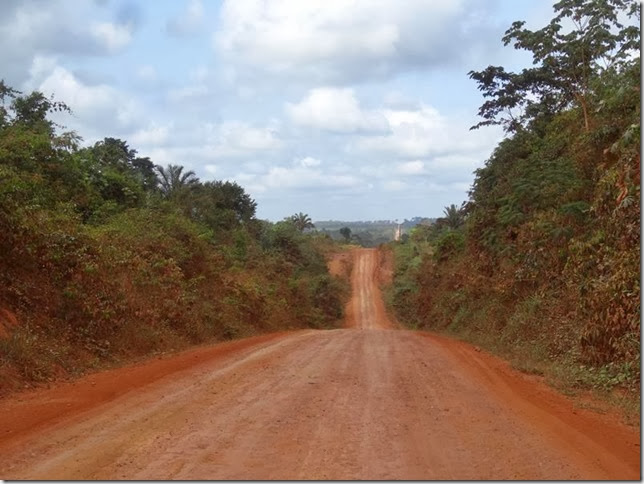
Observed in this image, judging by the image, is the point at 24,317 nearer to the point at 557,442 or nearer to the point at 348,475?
the point at 348,475

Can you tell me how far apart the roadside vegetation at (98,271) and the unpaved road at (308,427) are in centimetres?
200

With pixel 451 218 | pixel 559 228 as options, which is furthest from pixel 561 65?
pixel 451 218

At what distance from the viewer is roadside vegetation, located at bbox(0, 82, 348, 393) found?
13.0m

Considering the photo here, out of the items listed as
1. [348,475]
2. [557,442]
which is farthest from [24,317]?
[557,442]

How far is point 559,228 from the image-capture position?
18.4m

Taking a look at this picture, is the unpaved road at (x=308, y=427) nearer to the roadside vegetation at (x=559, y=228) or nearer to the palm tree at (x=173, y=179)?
the roadside vegetation at (x=559, y=228)

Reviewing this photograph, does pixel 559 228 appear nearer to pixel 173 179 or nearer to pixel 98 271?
pixel 98 271

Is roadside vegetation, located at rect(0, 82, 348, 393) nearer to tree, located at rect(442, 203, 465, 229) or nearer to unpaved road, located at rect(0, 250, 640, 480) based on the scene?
unpaved road, located at rect(0, 250, 640, 480)

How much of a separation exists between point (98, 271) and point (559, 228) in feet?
41.4

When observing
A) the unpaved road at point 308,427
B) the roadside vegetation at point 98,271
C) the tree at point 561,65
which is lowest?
the unpaved road at point 308,427

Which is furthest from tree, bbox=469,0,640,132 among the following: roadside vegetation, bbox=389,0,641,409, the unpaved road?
the unpaved road

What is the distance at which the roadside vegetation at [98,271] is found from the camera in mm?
12953

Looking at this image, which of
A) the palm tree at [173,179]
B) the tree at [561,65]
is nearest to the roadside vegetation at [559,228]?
the tree at [561,65]

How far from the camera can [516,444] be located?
6746 millimetres
